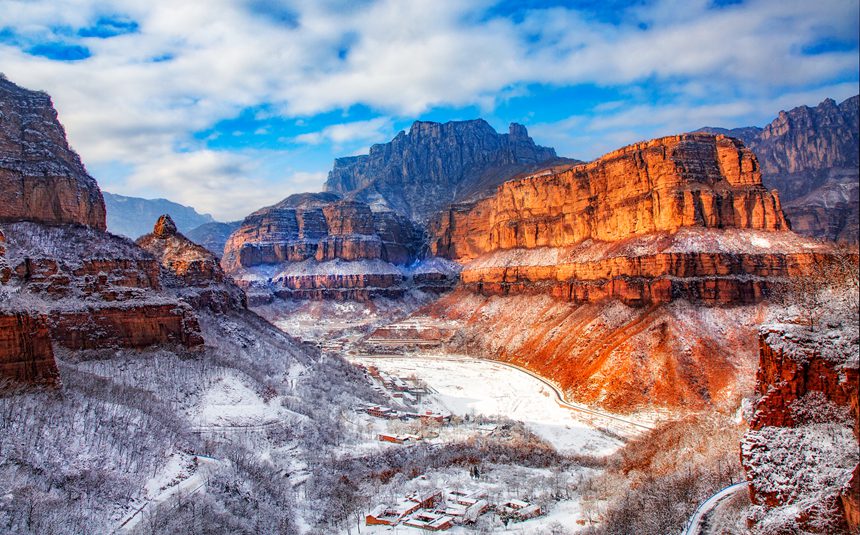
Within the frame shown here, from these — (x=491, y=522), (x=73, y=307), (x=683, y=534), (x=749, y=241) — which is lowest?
(x=491, y=522)

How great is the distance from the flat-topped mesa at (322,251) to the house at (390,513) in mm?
129475

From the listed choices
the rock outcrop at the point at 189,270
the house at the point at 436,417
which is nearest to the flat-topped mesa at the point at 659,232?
the house at the point at 436,417

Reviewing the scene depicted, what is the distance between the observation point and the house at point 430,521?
1200 inches

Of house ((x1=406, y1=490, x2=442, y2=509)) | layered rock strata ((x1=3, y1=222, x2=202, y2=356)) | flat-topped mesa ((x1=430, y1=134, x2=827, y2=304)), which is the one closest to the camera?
house ((x1=406, y1=490, x2=442, y2=509))

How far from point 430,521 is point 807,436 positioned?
62.4 feet

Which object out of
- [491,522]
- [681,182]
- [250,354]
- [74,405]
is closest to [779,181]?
[681,182]

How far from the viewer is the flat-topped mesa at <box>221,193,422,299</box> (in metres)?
169

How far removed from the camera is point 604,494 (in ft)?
114

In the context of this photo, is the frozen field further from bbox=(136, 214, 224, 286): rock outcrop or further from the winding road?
bbox=(136, 214, 224, 286): rock outcrop

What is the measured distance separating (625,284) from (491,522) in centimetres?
5538

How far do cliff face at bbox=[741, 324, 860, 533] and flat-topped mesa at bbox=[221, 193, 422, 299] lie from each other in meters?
145

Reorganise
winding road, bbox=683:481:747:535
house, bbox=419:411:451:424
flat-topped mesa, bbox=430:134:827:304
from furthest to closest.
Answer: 1. flat-topped mesa, bbox=430:134:827:304
2. house, bbox=419:411:451:424
3. winding road, bbox=683:481:747:535

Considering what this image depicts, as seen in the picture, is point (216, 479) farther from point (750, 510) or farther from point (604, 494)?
point (750, 510)

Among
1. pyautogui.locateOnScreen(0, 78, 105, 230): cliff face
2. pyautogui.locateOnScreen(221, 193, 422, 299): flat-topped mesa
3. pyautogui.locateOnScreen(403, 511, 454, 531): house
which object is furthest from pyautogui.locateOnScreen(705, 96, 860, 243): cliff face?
pyautogui.locateOnScreen(0, 78, 105, 230): cliff face
